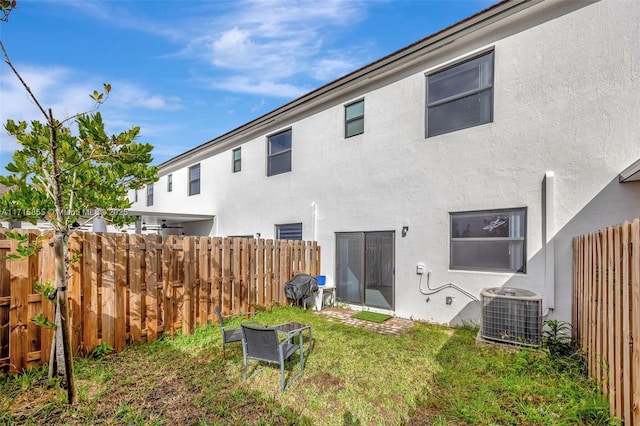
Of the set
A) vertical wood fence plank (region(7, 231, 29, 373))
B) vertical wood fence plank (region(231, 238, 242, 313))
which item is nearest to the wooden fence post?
vertical wood fence plank (region(7, 231, 29, 373))

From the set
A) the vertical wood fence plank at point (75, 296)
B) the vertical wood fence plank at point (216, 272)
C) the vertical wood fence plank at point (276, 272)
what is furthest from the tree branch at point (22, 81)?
the vertical wood fence plank at point (276, 272)

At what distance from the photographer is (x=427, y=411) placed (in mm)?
3363

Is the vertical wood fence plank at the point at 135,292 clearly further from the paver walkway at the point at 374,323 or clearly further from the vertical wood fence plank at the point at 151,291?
the paver walkway at the point at 374,323

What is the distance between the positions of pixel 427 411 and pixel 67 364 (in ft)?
13.3

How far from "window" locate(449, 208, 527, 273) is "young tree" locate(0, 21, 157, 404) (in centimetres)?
628

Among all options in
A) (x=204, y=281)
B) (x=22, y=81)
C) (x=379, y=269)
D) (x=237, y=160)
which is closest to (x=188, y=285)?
(x=204, y=281)

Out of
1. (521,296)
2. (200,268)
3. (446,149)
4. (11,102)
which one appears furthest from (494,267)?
(11,102)

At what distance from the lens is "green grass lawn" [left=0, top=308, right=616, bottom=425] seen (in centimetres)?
317

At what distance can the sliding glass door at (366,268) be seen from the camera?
7.77m

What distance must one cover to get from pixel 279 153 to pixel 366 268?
215 inches

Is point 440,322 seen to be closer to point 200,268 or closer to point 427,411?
point 427,411

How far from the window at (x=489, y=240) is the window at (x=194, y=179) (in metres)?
12.5

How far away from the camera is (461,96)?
6.82m

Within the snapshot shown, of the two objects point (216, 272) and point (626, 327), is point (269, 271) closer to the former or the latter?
point (216, 272)
